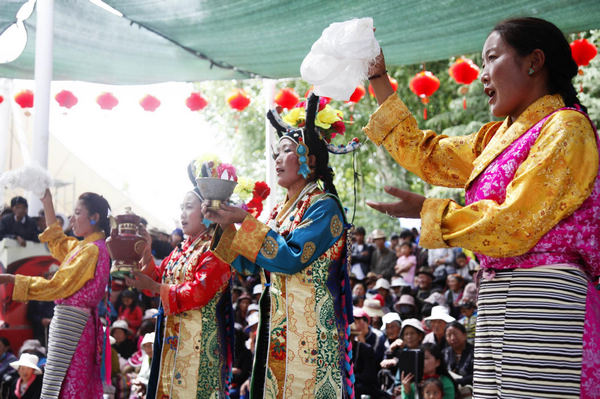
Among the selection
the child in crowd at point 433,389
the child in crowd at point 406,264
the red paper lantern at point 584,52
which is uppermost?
the red paper lantern at point 584,52

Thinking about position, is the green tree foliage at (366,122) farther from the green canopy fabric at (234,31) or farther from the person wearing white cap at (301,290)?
the person wearing white cap at (301,290)

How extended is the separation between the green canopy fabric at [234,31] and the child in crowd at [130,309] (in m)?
2.75

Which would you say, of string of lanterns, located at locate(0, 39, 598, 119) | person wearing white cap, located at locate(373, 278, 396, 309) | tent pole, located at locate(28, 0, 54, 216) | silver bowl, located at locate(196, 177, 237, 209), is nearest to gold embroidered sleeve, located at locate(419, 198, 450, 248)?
silver bowl, located at locate(196, 177, 237, 209)

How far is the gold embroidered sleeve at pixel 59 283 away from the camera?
4.75 m

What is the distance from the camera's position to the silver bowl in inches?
108

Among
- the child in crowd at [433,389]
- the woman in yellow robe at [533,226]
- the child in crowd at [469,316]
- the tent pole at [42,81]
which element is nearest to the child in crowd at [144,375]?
the tent pole at [42,81]

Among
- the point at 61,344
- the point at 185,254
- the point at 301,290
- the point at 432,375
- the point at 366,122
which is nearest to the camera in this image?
the point at 301,290

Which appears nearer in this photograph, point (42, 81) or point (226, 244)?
point (226, 244)

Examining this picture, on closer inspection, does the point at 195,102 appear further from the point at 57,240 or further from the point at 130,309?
the point at 57,240

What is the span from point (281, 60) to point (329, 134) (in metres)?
3.39

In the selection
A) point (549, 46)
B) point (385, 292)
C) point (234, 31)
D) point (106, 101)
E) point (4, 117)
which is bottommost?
point (549, 46)

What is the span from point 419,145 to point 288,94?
6.66 metres

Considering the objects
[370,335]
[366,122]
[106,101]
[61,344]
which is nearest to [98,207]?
[61,344]

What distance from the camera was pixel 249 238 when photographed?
9.64ft
